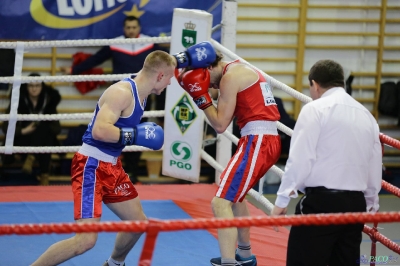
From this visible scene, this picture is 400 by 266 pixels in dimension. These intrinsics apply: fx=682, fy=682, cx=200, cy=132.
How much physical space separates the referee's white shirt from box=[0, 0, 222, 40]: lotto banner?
3.43m

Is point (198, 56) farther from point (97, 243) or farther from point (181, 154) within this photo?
point (181, 154)

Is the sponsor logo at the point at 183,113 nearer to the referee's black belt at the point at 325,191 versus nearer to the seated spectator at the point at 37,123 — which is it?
the seated spectator at the point at 37,123

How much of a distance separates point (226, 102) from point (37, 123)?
3.29 meters

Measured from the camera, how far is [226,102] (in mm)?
3812

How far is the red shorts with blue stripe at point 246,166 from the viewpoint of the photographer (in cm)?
382

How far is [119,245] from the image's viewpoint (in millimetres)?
3660

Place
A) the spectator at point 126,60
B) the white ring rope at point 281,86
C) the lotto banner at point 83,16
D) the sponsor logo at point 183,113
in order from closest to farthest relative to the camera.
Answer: the white ring rope at point 281,86, the sponsor logo at point 183,113, the lotto banner at point 83,16, the spectator at point 126,60

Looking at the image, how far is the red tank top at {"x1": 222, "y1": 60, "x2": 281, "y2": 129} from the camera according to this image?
3883mm

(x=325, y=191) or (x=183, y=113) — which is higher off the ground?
(x=183, y=113)

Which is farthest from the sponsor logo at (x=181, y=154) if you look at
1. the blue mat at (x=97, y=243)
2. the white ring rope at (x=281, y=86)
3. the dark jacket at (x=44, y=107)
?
the dark jacket at (x=44, y=107)

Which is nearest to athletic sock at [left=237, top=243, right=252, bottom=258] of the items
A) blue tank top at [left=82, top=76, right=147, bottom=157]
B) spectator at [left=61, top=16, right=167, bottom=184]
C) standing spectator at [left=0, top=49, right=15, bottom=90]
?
blue tank top at [left=82, top=76, right=147, bottom=157]

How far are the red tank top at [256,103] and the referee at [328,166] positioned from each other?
95 centimetres

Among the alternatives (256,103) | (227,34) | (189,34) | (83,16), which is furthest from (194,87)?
(83,16)

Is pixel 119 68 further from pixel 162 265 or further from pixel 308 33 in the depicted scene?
pixel 162 265
